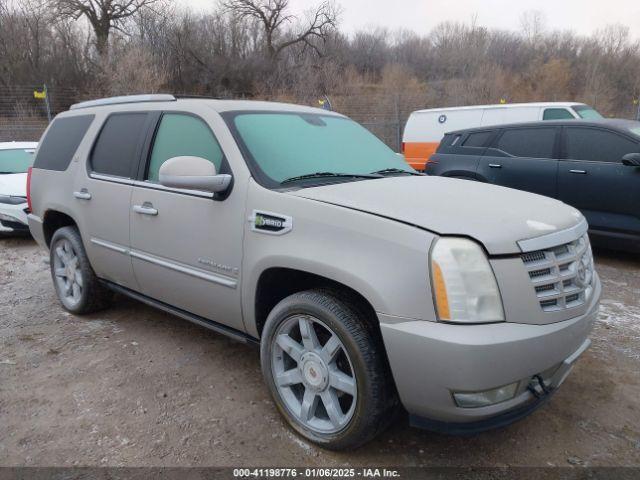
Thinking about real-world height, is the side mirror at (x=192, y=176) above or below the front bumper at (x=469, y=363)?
above

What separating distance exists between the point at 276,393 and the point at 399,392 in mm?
754

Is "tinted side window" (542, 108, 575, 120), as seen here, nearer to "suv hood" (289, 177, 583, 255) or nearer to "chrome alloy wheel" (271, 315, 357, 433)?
"suv hood" (289, 177, 583, 255)

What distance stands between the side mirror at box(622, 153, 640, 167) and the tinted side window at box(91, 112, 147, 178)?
16.0 feet

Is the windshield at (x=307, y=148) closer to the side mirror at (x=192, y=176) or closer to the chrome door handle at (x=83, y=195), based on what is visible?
the side mirror at (x=192, y=176)

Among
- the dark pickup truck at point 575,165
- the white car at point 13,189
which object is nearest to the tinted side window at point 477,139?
the dark pickup truck at point 575,165

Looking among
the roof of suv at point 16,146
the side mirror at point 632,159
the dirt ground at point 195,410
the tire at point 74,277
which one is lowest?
the dirt ground at point 195,410

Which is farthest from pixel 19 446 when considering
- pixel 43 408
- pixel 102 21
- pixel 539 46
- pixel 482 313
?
pixel 539 46

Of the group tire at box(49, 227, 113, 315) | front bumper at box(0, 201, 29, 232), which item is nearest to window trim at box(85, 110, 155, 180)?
tire at box(49, 227, 113, 315)

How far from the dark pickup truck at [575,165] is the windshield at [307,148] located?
10.7ft

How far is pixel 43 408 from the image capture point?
2.84 meters

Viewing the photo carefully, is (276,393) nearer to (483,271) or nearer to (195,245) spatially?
(195,245)

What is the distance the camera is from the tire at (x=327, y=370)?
86.1 inches

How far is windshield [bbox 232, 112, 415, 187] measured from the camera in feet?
9.27

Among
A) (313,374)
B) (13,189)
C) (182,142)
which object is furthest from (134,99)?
(13,189)
